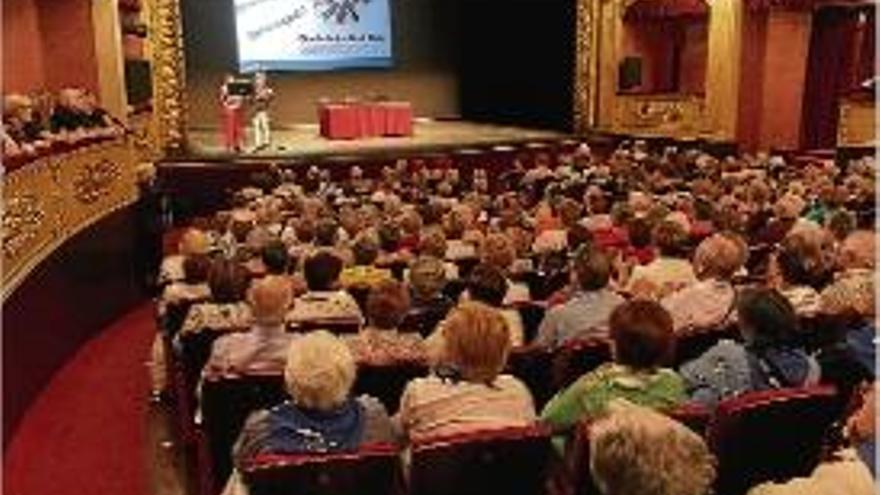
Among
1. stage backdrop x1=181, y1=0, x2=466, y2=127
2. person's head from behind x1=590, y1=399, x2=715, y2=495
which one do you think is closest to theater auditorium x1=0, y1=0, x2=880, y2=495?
person's head from behind x1=590, y1=399, x2=715, y2=495

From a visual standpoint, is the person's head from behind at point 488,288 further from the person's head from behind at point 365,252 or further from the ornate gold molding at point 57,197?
the ornate gold molding at point 57,197

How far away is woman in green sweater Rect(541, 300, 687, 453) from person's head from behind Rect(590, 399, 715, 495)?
2.21 feet

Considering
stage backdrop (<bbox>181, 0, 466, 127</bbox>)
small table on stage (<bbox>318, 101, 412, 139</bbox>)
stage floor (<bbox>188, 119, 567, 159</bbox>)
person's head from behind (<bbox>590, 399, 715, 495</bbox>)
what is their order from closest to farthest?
person's head from behind (<bbox>590, 399, 715, 495</bbox>)
stage floor (<bbox>188, 119, 567, 159</bbox>)
small table on stage (<bbox>318, 101, 412, 139</bbox>)
stage backdrop (<bbox>181, 0, 466, 127</bbox>)

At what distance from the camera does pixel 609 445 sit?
1806mm

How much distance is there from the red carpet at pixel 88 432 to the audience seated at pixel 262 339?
3.07ft

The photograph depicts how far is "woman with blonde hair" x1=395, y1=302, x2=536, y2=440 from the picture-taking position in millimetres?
2527

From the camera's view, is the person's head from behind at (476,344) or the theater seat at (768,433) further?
the person's head from behind at (476,344)

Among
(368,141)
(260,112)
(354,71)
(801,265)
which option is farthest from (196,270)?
(354,71)

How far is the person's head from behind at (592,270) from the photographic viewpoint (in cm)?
361

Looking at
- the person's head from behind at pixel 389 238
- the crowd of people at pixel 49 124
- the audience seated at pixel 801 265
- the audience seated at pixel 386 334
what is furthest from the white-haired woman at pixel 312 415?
the crowd of people at pixel 49 124

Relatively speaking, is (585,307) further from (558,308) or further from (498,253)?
(498,253)

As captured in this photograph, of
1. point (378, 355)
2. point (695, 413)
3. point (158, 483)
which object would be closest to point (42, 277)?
point (158, 483)

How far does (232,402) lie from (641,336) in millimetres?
1199

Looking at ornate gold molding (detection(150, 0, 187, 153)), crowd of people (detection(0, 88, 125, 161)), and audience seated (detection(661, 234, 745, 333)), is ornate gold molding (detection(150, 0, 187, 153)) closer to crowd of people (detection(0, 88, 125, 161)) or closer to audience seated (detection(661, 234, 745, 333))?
crowd of people (detection(0, 88, 125, 161))
